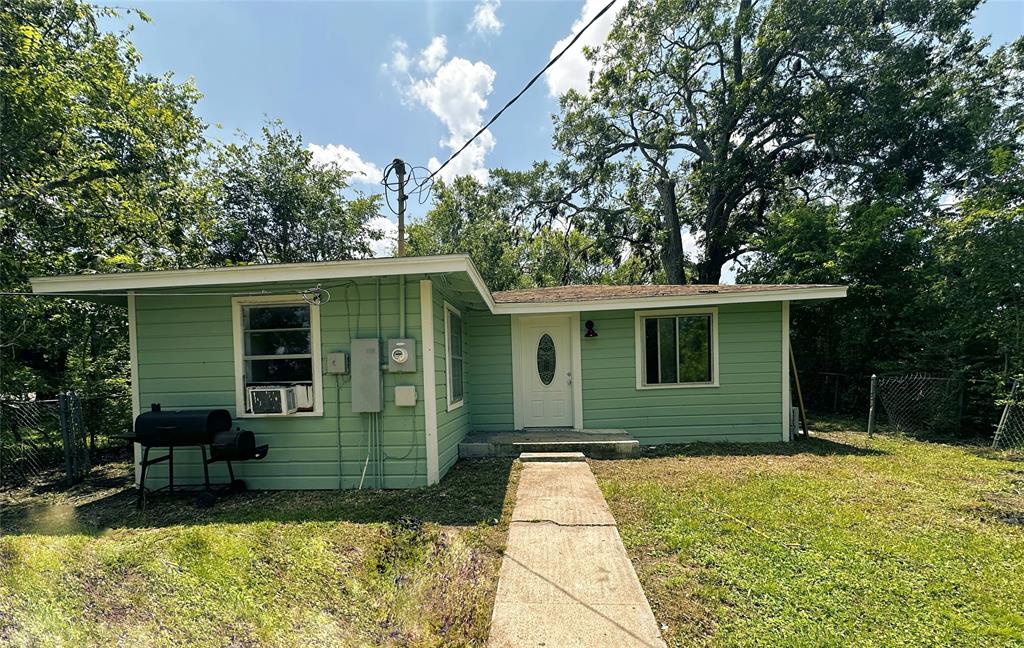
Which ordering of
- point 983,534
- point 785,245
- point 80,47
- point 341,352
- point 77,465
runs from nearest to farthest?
point 983,534
point 341,352
point 77,465
point 80,47
point 785,245

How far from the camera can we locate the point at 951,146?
37.5ft

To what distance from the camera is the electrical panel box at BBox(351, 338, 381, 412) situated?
4.46 meters

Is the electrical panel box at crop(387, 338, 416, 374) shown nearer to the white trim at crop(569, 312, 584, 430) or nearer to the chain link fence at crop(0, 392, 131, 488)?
the white trim at crop(569, 312, 584, 430)

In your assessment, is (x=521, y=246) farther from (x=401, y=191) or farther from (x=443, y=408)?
(x=443, y=408)

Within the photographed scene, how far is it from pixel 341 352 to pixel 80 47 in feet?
29.7

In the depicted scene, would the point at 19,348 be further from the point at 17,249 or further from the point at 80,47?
the point at 80,47

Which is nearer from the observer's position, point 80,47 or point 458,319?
point 458,319

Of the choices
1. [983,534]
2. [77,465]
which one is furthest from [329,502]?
[983,534]

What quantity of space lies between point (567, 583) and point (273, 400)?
138 inches

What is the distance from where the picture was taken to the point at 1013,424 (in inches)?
234

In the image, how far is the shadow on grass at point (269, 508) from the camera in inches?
147

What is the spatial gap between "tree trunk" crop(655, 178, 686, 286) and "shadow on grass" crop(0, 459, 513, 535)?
13.6 m

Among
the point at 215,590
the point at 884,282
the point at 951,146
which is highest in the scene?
the point at 951,146

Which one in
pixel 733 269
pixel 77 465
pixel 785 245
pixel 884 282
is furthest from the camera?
pixel 733 269
